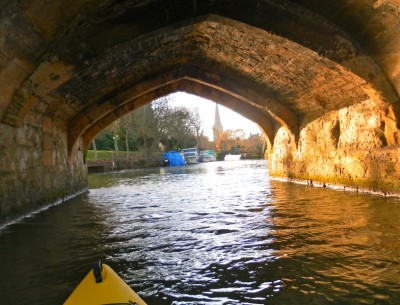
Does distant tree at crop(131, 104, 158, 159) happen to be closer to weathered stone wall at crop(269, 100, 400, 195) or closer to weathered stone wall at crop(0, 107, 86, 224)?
weathered stone wall at crop(269, 100, 400, 195)

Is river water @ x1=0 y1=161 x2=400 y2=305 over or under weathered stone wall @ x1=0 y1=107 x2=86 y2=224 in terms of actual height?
under

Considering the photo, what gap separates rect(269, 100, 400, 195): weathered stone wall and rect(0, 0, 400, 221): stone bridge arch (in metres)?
0.03

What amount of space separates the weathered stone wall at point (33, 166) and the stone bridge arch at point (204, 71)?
1.3 inches

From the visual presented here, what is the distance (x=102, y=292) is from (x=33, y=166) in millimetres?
5515

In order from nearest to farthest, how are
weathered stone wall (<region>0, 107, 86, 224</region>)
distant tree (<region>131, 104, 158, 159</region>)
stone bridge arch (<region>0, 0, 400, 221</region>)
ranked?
stone bridge arch (<region>0, 0, 400, 221</region>) < weathered stone wall (<region>0, 107, 86, 224</region>) < distant tree (<region>131, 104, 158, 159</region>)

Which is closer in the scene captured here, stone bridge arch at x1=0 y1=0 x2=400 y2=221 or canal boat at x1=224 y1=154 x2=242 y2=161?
stone bridge arch at x1=0 y1=0 x2=400 y2=221

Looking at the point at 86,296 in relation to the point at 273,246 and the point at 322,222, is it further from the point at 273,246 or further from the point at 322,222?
the point at 322,222

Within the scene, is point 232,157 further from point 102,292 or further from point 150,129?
point 102,292

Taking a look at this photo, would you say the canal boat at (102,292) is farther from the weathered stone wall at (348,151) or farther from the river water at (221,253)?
the weathered stone wall at (348,151)

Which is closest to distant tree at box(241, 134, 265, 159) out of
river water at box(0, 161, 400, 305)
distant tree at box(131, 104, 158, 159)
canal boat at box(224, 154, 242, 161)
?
canal boat at box(224, 154, 242, 161)

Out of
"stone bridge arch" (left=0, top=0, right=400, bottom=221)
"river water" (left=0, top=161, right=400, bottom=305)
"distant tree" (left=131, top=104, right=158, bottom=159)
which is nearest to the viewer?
"river water" (left=0, top=161, right=400, bottom=305)

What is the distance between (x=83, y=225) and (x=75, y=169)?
525cm

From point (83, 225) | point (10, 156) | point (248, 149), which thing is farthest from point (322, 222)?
point (248, 149)

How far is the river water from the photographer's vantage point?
249 cm
